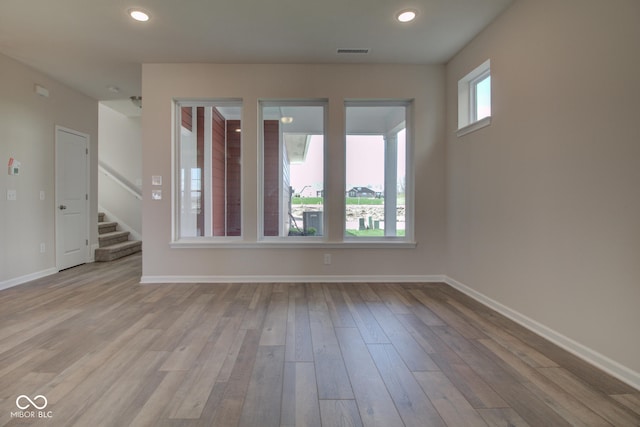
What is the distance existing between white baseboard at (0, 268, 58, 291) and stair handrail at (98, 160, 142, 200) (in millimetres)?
2668

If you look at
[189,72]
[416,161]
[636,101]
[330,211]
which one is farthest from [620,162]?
[189,72]

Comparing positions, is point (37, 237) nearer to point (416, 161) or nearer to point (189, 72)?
point (189, 72)

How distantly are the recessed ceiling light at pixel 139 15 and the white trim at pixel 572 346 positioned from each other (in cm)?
414

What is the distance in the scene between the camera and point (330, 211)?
3.90 m

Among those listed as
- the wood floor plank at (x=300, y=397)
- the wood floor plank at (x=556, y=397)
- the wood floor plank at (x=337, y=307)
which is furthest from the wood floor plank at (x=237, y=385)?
the wood floor plank at (x=556, y=397)

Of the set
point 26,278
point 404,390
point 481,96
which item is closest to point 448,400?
point 404,390

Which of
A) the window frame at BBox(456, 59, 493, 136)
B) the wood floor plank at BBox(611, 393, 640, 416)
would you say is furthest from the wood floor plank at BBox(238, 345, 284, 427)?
the window frame at BBox(456, 59, 493, 136)

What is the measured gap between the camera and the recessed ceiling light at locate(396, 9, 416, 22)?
2.74 m

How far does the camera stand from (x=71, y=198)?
470 centimetres

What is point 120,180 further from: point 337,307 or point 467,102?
point 467,102

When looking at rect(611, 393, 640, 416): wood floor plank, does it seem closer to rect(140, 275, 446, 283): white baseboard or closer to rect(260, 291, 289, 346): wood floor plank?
rect(260, 291, 289, 346): wood floor plank

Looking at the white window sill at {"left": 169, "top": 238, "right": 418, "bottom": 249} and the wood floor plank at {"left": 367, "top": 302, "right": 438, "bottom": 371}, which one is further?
the white window sill at {"left": 169, "top": 238, "right": 418, "bottom": 249}

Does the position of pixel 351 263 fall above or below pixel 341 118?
below

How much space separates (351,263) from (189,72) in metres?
3.09
